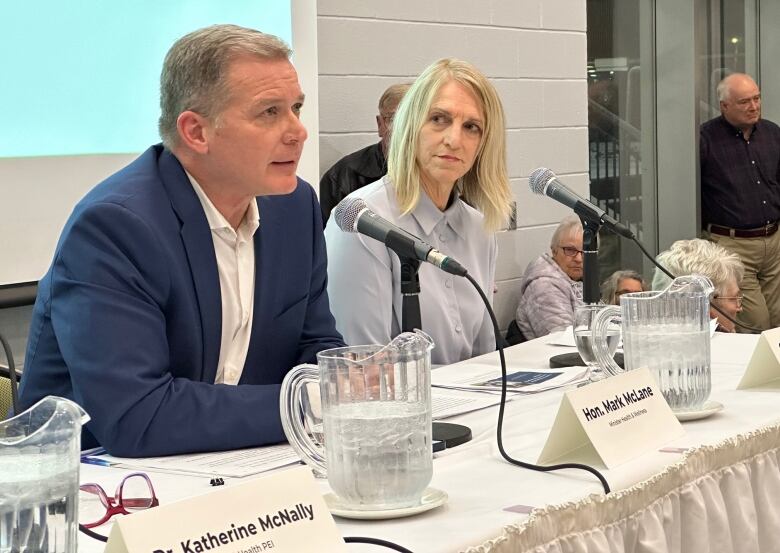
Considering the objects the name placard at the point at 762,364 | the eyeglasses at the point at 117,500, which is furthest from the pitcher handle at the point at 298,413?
the name placard at the point at 762,364

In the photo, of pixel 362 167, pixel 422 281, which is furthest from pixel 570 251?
pixel 422 281

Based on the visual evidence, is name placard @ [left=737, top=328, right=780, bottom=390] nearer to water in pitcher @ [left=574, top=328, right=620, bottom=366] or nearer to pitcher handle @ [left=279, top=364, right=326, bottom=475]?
water in pitcher @ [left=574, top=328, right=620, bottom=366]

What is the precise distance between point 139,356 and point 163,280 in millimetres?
143

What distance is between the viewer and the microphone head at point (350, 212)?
172cm

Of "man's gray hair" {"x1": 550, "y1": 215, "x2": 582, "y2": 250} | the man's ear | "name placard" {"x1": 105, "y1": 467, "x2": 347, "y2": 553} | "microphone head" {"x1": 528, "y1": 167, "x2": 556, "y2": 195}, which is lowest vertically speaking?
"name placard" {"x1": 105, "y1": 467, "x2": 347, "y2": 553}

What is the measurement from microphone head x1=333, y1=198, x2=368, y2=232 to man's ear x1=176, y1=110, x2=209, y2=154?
24 cm

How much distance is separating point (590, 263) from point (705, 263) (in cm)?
174

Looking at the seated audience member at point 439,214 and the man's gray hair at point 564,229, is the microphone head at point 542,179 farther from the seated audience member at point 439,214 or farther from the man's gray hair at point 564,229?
the man's gray hair at point 564,229

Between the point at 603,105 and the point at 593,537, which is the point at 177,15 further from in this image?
the point at 603,105

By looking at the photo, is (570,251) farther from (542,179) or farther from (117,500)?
(117,500)

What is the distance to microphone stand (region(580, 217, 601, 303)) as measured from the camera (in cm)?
216

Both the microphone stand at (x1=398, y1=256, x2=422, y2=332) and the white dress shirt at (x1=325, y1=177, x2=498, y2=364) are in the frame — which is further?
the white dress shirt at (x1=325, y1=177, x2=498, y2=364)

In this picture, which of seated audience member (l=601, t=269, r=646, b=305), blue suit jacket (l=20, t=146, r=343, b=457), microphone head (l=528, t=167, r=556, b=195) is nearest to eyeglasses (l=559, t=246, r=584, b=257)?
seated audience member (l=601, t=269, r=646, b=305)

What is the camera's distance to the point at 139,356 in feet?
5.13
